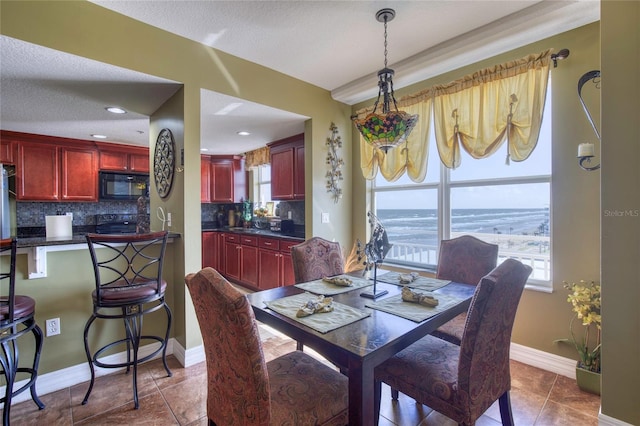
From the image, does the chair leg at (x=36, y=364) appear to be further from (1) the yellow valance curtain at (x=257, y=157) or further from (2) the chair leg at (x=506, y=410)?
(1) the yellow valance curtain at (x=257, y=157)

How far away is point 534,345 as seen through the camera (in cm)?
237

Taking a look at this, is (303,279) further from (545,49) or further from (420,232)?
(545,49)

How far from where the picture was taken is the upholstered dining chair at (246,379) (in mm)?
1021

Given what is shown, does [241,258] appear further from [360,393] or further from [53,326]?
[360,393]

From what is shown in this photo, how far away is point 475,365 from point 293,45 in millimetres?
2540

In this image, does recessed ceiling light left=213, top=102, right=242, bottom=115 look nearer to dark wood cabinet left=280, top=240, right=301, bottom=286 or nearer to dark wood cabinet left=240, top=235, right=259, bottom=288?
dark wood cabinet left=280, top=240, right=301, bottom=286

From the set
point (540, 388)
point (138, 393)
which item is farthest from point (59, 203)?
point (540, 388)

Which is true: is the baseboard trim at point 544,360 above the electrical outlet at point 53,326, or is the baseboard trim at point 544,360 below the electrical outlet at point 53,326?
below

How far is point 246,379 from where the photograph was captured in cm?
105

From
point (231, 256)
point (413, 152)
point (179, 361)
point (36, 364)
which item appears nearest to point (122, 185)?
point (231, 256)

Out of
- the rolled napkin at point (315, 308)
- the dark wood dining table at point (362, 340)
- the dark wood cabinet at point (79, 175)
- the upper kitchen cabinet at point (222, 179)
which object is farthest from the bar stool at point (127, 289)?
the upper kitchen cabinet at point (222, 179)

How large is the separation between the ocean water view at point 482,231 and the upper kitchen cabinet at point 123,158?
13.1 feet

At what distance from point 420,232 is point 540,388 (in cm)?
156

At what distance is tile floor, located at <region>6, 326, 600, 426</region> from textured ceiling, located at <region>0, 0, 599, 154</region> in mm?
2277
